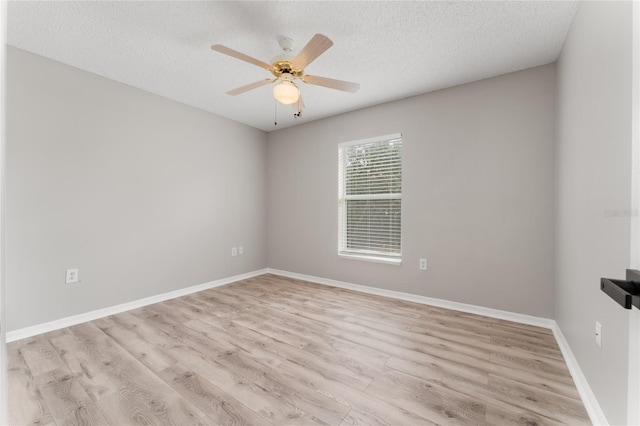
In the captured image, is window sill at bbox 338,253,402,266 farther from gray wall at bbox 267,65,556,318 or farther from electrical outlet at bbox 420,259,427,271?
electrical outlet at bbox 420,259,427,271

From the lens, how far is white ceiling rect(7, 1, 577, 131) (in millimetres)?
1852

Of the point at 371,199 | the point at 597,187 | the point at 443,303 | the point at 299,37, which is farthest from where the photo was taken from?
the point at 371,199

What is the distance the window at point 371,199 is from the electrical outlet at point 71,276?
3.03 metres

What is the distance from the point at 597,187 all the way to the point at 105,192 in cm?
410

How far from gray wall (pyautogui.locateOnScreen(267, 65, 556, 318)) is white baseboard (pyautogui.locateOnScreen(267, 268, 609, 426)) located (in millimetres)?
61

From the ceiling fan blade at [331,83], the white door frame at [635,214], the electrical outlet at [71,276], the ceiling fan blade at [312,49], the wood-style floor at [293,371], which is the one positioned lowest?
the wood-style floor at [293,371]

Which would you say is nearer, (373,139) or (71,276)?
(71,276)

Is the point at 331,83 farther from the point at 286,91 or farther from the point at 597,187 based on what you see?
the point at 597,187

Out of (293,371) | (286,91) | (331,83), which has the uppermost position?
(331,83)

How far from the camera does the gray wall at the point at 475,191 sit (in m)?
2.53

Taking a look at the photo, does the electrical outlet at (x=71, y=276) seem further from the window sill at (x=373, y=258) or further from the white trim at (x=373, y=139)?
the white trim at (x=373, y=139)

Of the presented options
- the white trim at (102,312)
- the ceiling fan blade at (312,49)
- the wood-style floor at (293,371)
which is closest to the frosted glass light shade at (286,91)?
the ceiling fan blade at (312,49)

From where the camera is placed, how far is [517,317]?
261 cm

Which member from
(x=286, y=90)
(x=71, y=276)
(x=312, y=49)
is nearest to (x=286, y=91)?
(x=286, y=90)
